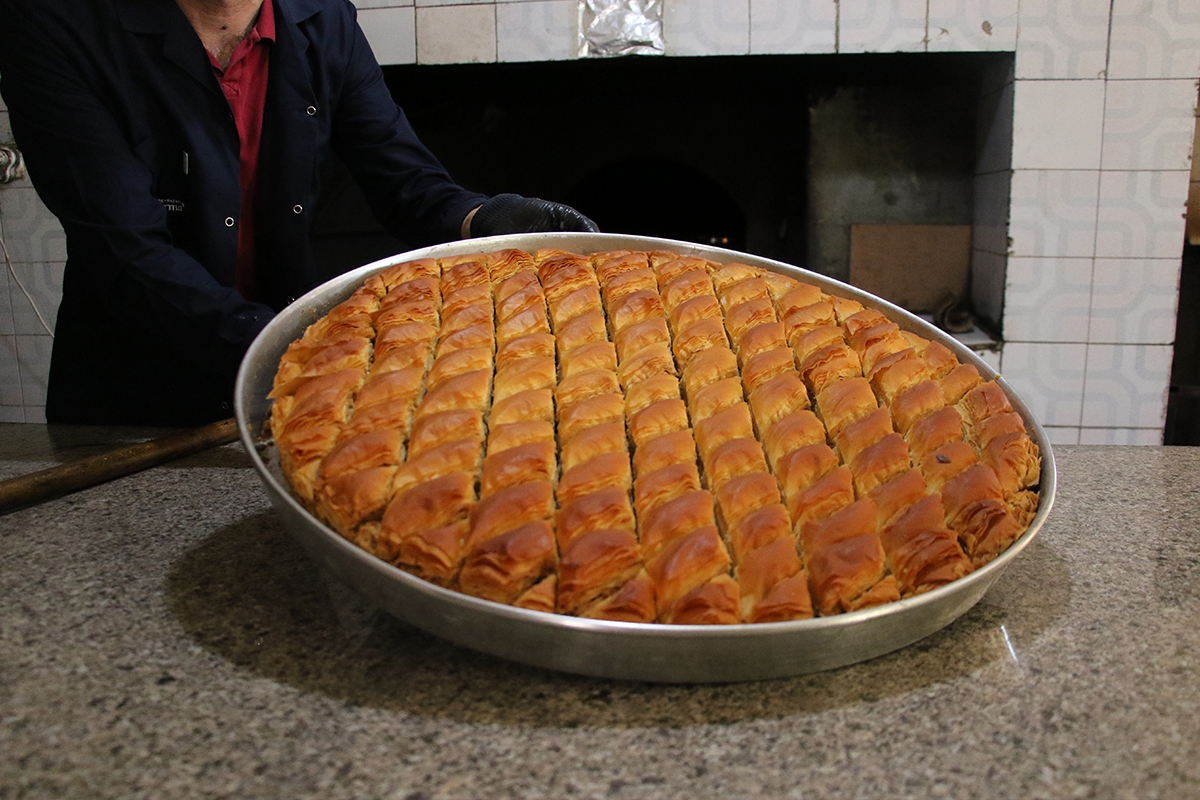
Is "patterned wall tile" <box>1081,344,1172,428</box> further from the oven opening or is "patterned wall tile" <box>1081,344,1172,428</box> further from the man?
the man

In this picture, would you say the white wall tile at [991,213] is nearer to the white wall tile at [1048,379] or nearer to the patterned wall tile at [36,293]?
the white wall tile at [1048,379]

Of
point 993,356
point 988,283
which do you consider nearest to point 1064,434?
point 993,356

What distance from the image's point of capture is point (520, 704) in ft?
2.26

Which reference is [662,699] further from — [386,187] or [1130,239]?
[1130,239]

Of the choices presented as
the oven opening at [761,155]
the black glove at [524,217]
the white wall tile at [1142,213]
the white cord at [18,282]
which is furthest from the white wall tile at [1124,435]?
the white cord at [18,282]

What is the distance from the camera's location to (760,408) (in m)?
0.89

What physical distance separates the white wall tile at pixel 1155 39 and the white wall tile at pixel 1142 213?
1.07 feet

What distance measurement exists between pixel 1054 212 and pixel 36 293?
394 cm

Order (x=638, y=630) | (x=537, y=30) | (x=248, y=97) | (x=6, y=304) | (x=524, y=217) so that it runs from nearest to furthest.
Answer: (x=638, y=630)
(x=524, y=217)
(x=248, y=97)
(x=537, y=30)
(x=6, y=304)

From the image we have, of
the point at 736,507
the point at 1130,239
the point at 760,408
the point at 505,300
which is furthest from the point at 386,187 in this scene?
the point at 1130,239

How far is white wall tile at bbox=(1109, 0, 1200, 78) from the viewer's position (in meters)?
2.59

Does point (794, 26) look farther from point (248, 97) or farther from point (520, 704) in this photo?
point (520, 704)

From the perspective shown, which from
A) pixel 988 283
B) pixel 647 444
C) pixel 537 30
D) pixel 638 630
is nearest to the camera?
pixel 638 630

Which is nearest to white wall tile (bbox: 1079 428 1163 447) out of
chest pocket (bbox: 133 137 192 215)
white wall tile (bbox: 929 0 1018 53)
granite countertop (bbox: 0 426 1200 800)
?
white wall tile (bbox: 929 0 1018 53)
